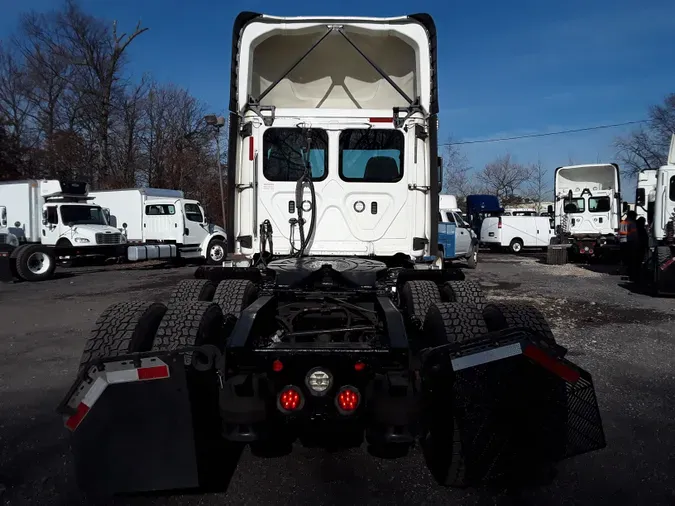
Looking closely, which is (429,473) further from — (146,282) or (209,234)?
(209,234)

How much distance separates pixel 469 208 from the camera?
34531mm

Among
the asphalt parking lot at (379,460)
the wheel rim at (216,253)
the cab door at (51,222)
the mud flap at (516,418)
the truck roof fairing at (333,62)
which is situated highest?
the truck roof fairing at (333,62)

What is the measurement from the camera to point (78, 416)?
275 cm

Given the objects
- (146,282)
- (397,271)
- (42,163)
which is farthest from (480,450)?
(42,163)

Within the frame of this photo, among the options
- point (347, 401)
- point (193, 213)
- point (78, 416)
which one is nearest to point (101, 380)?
point (78, 416)

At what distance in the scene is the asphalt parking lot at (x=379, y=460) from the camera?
3365 mm

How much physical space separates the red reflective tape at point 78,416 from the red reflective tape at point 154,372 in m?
0.30

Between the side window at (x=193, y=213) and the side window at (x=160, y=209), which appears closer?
the side window at (x=160, y=209)

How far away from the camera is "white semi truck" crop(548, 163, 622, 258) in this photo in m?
21.2

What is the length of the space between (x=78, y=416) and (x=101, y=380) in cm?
23

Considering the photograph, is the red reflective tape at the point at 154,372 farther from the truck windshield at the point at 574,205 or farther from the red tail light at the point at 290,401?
the truck windshield at the point at 574,205

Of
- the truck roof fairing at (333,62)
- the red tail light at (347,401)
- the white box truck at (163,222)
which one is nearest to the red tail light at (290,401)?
the red tail light at (347,401)

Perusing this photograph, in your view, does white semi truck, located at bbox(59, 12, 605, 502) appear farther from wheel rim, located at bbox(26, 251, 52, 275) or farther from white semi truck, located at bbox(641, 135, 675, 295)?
wheel rim, located at bbox(26, 251, 52, 275)

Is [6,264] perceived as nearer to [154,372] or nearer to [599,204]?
[154,372]
